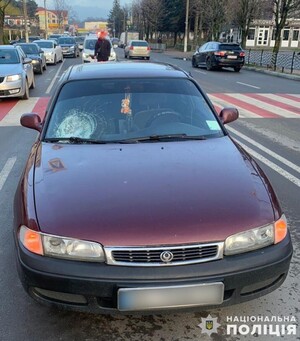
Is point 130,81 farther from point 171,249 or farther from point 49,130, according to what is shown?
point 171,249

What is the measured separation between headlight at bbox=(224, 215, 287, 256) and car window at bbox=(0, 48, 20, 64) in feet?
40.0

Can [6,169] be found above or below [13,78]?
below

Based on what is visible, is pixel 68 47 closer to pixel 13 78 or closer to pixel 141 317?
pixel 13 78

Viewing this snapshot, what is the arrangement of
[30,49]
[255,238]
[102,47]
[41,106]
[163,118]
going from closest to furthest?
[255,238] → [163,118] → [41,106] → [102,47] → [30,49]

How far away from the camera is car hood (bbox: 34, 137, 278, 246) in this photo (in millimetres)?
2404

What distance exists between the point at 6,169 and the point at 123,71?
2575mm

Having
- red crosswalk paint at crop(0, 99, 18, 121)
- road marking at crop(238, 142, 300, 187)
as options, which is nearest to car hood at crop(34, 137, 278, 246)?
road marking at crop(238, 142, 300, 187)

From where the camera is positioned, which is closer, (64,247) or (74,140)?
(64,247)

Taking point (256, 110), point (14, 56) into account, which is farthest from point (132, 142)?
point (14, 56)

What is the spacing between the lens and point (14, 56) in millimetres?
13383

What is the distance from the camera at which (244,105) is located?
12414mm

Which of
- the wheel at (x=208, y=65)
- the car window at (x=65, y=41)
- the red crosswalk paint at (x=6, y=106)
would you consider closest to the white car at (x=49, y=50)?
the car window at (x=65, y=41)

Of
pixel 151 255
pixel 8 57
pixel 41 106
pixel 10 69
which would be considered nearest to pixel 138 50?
pixel 8 57

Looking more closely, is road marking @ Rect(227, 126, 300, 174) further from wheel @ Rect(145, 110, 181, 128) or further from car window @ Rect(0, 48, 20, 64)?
car window @ Rect(0, 48, 20, 64)
